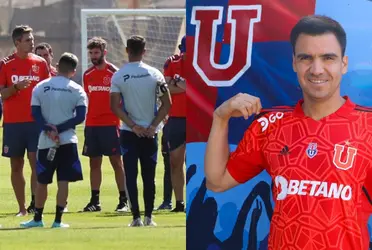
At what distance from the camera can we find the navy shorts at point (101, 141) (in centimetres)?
1458

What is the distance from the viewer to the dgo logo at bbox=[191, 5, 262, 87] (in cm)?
628

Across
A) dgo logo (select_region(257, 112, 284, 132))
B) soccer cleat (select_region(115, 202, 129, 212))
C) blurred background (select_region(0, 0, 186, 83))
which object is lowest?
blurred background (select_region(0, 0, 186, 83))

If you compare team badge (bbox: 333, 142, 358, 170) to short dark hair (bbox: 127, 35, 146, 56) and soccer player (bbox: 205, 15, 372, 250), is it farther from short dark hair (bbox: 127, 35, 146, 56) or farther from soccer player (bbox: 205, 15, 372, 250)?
short dark hair (bbox: 127, 35, 146, 56)

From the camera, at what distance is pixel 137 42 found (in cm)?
1252

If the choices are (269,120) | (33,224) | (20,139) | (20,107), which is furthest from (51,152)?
(269,120)

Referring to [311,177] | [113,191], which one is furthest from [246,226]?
[113,191]

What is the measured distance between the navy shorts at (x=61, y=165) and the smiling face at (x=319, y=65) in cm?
760

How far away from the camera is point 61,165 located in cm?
1248

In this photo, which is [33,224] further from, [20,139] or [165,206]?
[165,206]

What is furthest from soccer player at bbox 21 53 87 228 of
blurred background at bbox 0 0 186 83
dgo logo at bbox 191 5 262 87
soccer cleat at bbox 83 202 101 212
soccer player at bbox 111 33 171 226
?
blurred background at bbox 0 0 186 83

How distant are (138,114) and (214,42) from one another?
614 cm

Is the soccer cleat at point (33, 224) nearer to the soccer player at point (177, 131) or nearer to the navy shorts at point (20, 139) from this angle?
the navy shorts at point (20, 139)

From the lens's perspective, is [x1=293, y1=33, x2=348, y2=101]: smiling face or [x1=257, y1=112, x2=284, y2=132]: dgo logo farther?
[x1=257, y1=112, x2=284, y2=132]: dgo logo

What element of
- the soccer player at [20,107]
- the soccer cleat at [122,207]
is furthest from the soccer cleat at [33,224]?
the soccer cleat at [122,207]
